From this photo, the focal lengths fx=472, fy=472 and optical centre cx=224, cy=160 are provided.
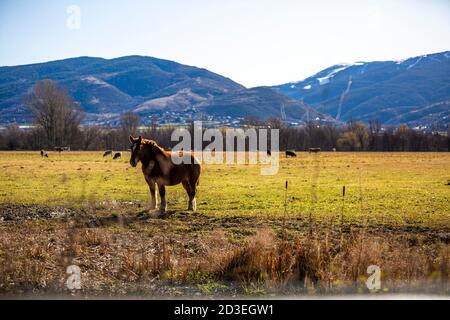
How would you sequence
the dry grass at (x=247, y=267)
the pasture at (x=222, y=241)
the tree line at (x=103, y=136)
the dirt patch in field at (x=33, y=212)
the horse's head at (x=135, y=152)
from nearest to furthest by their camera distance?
the dry grass at (x=247, y=267), the pasture at (x=222, y=241), the dirt patch in field at (x=33, y=212), the horse's head at (x=135, y=152), the tree line at (x=103, y=136)

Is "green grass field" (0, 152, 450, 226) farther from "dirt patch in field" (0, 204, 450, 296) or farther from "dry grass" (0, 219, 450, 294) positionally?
"dry grass" (0, 219, 450, 294)

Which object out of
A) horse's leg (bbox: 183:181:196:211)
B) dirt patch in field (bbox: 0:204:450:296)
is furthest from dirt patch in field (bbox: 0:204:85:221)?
horse's leg (bbox: 183:181:196:211)

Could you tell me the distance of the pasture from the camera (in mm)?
8750

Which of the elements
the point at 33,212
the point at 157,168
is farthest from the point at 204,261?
the point at 33,212

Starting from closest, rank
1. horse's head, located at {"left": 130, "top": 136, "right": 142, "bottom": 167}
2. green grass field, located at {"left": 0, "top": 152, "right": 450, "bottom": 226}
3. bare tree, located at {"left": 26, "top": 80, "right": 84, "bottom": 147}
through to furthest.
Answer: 1. green grass field, located at {"left": 0, "top": 152, "right": 450, "bottom": 226}
2. horse's head, located at {"left": 130, "top": 136, "right": 142, "bottom": 167}
3. bare tree, located at {"left": 26, "top": 80, "right": 84, "bottom": 147}

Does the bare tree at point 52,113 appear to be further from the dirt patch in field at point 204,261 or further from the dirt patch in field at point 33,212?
the dirt patch in field at point 204,261

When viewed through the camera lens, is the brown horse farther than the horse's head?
Yes

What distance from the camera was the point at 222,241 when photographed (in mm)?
11680

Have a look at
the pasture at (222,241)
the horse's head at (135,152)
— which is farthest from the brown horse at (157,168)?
the pasture at (222,241)

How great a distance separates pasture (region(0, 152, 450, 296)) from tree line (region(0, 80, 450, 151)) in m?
69.7

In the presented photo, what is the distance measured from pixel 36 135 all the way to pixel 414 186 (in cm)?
8100

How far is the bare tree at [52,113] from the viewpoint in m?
89.7

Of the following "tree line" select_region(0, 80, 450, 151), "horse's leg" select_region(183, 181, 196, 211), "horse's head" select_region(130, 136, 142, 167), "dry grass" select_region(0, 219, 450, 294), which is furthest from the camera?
Result: "tree line" select_region(0, 80, 450, 151)
